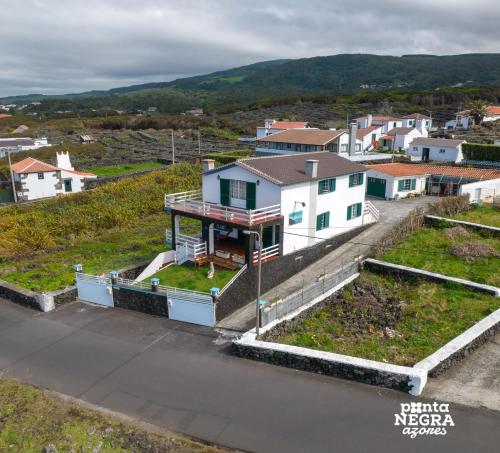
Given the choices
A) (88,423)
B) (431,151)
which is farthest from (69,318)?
(431,151)

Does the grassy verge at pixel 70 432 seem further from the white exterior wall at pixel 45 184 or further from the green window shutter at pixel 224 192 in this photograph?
the white exterior wall at pixel 45 184

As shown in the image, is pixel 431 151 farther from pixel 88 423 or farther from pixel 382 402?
pixel 88 423

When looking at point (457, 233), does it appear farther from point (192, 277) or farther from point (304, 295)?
point (192, 277)

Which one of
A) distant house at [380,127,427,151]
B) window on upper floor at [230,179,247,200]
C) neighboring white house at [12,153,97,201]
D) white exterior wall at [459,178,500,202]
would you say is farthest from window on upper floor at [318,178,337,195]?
distant house at [380,127,427,151]

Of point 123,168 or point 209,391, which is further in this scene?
point 123,168

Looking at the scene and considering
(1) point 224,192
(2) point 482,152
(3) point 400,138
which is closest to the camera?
(1) point 224,192

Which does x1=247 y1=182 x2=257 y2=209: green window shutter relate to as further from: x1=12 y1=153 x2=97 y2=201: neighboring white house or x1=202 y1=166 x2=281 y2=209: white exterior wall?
x1=12 y1=153 x2=97 y2=201: neighboring white house

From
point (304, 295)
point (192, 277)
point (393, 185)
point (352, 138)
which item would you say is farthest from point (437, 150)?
point (192, 277)
